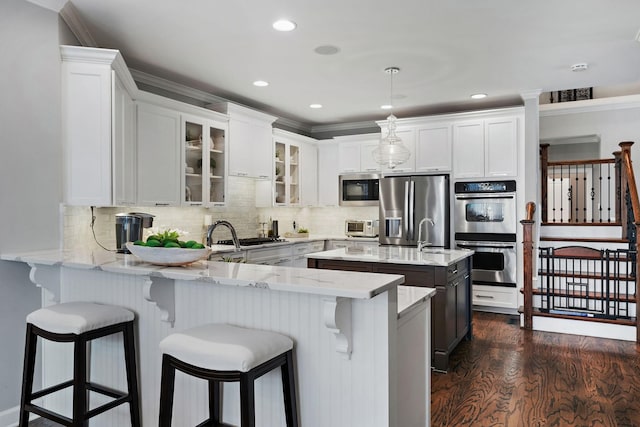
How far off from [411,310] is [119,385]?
66.9 inches

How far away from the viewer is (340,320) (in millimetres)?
1608

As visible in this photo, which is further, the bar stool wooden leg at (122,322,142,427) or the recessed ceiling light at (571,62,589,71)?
the recessed ceiling light at (571,62,589,71)

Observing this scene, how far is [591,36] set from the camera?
11.3ft

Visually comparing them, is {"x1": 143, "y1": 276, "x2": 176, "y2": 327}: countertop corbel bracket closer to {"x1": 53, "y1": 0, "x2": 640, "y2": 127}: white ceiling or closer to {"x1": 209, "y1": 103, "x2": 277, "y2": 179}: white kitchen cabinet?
{"x1": 53, "y1": 0, "x2": 640, "y2": 127}: white ceiling

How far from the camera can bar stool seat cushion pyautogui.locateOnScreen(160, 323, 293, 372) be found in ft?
5.09

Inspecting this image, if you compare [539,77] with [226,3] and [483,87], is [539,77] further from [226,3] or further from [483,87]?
[226,3]

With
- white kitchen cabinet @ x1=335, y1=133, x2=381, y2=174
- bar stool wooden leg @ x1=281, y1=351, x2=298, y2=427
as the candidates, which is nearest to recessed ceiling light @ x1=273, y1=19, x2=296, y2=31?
bar stool wooden leg @ x1=281, y1=351, x2=298, y2=427

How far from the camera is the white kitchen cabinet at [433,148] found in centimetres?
567

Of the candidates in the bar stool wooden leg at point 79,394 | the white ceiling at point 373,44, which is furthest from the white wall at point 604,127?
the bar stool wooden leg at point 79,394

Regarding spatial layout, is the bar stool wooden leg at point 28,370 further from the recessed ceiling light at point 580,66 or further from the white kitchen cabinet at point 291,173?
the recessed ceiling light at point 580,66

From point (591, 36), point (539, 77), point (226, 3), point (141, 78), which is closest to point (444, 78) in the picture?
point (539, 77)

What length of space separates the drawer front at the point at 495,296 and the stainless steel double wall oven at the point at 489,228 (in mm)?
70

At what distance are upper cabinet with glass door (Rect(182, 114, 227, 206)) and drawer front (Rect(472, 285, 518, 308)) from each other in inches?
133

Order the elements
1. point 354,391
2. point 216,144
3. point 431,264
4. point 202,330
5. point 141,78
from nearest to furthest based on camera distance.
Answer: point 354,391, point 202,330, point 431,264, point 141,78, point 216,144
